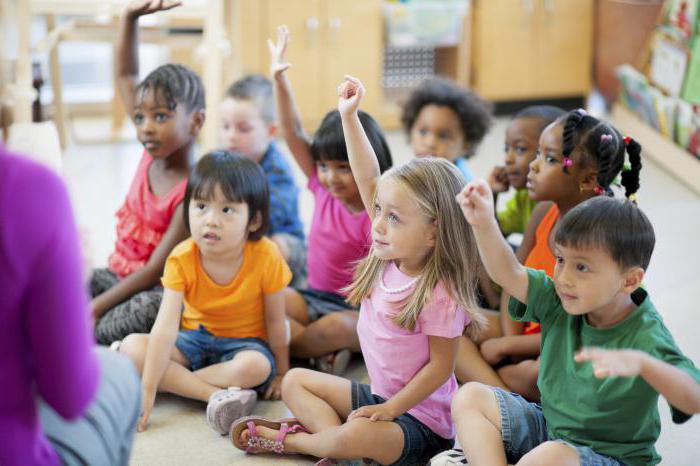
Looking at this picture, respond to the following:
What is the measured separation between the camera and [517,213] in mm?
2412

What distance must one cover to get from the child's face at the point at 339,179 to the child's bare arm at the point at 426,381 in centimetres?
54

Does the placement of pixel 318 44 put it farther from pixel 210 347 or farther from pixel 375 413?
pixel 375 413

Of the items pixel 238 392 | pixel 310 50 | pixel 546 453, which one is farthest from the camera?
pixel 310 50

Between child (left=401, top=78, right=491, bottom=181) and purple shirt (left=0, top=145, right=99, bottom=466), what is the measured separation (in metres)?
1.50

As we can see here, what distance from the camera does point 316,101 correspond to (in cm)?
414

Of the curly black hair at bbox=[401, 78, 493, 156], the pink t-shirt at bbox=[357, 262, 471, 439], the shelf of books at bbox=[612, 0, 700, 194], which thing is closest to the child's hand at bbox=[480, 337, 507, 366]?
the pink t-shirt at bbox=[357, 262, 471, 439]

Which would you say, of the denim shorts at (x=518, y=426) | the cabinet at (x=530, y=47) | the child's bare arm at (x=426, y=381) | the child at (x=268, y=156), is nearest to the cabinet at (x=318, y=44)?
the cabinet at (x=530, y=47)

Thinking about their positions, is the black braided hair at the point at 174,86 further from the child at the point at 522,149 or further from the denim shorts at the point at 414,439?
the denim shorts at the point at 414,439

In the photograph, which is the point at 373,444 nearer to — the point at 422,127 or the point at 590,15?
the point at 422,127

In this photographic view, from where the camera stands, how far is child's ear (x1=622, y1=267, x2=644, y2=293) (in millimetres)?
1535

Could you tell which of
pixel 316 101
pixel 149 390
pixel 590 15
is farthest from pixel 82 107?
pixel 149 390

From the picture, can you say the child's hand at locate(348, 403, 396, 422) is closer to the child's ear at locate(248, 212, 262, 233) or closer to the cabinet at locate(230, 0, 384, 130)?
the child's ear at locate(248, 212, 262, 233)

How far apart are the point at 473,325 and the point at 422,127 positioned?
0.91 metres

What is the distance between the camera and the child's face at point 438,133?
252 cm
